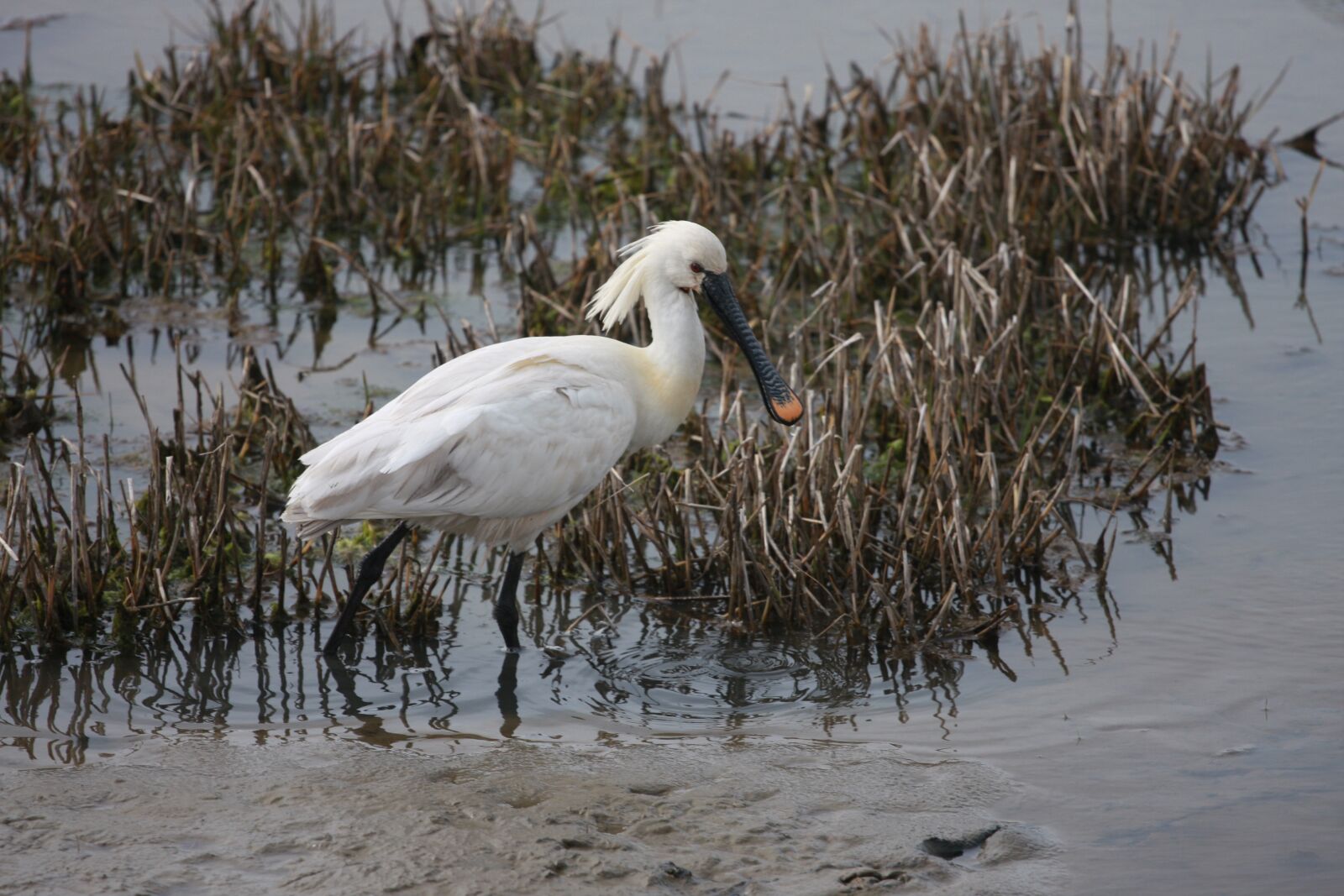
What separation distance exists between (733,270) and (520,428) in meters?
3.50

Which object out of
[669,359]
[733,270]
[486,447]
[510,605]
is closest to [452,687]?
[510,605]

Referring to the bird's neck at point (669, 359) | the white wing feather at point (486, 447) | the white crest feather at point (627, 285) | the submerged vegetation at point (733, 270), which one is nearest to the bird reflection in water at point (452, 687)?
the submerged vegetation at point (733, 270)

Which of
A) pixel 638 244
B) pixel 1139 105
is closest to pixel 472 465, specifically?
pixel 638 244

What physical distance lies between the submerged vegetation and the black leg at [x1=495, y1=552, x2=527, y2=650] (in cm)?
28

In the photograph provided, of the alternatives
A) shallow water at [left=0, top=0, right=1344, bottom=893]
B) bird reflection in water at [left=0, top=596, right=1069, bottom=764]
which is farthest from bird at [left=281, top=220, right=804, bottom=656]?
shallow water at [left=0, top=0, right=1344, bottom=893]

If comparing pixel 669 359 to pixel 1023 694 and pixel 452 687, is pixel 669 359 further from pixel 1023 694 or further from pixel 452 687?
pixel 1023 694

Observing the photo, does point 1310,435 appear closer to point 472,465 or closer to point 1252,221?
point 1252,221

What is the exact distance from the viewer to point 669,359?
578 centimetres

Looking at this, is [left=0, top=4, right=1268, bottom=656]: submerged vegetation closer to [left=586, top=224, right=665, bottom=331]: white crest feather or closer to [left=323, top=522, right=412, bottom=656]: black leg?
[left=323, top=522, right=412, bottom=656]: black leg

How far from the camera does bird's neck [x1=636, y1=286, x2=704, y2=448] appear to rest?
577 centimetres

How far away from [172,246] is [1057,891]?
253 inches

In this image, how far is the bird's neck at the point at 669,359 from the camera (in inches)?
227

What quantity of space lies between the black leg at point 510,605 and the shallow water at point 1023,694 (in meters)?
0.08

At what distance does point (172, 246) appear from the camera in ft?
28.6
